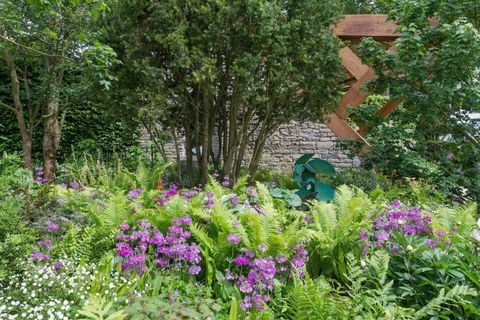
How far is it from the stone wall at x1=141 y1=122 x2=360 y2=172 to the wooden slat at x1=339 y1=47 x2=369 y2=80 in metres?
2.27

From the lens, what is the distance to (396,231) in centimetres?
295

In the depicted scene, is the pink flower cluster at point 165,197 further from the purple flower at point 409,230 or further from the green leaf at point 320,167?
the green leaf at point 320,167

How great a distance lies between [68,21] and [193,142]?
2699 mm

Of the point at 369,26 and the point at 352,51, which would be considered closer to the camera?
the point at 369,26

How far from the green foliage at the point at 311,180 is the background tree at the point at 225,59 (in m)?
0.94

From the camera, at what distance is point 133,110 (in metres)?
5.30

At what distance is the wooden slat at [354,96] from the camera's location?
23.1 ft

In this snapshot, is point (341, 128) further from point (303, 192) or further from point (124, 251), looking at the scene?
point (124, 251)

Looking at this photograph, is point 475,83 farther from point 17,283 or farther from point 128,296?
point 17,283

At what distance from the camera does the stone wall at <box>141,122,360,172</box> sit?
9164 mm

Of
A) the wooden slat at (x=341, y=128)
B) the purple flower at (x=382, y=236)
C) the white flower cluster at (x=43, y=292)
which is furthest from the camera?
the wooden slat at (x=341, y=128)

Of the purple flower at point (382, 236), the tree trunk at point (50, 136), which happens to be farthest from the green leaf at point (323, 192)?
the tree trunk at point (50, 136)

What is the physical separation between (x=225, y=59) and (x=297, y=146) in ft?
15.2

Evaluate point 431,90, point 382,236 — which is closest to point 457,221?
point 382,236
